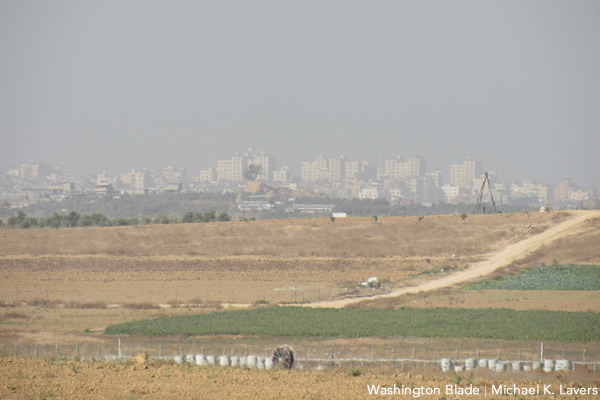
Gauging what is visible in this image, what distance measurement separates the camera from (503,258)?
3332 inches

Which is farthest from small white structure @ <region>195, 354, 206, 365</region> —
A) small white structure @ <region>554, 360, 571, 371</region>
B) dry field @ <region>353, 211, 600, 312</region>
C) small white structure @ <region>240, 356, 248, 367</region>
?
dry field @ <region>353, 211, 600, 312</region>

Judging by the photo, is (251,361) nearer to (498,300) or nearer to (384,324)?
(384,324)

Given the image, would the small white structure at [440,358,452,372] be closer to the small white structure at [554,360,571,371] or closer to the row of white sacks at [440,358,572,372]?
the row of white sacks at [440,358,572,372]

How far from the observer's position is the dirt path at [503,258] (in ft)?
204

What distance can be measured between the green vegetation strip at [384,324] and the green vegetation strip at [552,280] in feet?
46.0

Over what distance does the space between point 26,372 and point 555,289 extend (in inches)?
1626

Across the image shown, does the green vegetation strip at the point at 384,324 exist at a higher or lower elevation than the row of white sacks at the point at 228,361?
lower

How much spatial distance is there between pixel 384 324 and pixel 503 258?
41.7m

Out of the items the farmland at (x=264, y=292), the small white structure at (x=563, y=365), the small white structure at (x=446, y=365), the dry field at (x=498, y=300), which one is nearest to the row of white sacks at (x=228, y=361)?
the farmland at (x=264, y=292)

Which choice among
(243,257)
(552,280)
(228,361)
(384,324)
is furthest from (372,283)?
(228,361)

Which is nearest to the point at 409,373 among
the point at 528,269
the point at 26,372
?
the point at 26,372

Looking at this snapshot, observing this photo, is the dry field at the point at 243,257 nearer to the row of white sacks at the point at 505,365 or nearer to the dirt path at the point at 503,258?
the dirt path at the point at 503,258

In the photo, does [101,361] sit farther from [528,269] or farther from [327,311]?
[528,269]

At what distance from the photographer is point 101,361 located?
3459 cm
